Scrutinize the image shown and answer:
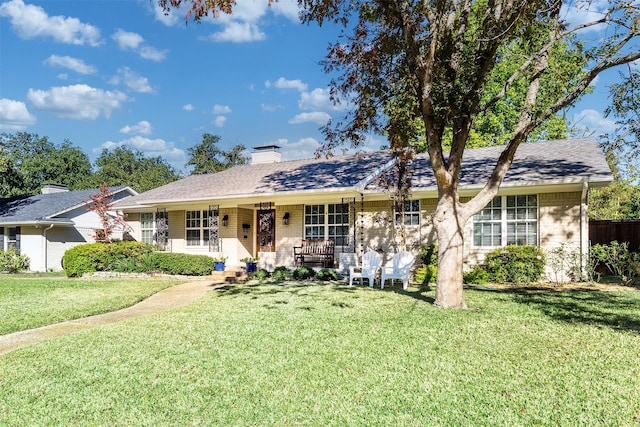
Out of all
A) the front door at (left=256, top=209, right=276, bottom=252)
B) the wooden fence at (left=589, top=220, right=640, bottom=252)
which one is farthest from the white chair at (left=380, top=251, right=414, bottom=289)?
the wooden fence at (left=589, top=220, right=640, bottom=252)

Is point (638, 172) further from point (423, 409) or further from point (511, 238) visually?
point (423, 409)

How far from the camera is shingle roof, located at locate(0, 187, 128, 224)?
20500mm

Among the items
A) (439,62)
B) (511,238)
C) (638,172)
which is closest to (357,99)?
(439,62)

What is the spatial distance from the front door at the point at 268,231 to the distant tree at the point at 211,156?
27851 millimetres

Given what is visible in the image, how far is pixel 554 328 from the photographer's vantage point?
6637 millimetres

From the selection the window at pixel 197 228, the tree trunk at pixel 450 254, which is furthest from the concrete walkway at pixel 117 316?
the tree trunk at pixel 450 254

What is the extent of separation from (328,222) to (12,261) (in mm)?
15680

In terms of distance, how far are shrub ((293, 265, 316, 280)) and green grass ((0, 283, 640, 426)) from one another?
19.2 feet

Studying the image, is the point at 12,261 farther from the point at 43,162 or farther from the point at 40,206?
the point at 43,162

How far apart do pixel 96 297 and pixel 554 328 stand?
9912 millimetres

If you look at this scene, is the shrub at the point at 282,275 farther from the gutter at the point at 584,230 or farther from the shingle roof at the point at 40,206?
the shingle roof at the point at 40,206

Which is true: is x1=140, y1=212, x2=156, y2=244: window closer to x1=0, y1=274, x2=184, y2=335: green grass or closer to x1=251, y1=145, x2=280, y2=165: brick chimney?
x1=251, y1=145, x2=280, y2=165: brick chimney

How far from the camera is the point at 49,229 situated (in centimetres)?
2098

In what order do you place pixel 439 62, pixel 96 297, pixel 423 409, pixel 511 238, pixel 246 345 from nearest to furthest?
pixel 423 409
pixel 246 345
pixel 439 62
pixel 96 297
pixel 511 238
